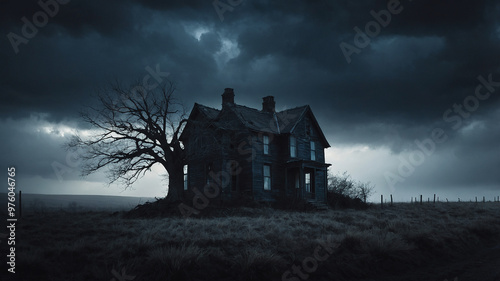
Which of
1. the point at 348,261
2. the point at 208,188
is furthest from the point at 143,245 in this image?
the point at 208,188

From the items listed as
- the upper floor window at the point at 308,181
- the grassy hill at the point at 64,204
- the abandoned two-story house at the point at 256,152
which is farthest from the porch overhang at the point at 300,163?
the grassy hill at the point at 64,204

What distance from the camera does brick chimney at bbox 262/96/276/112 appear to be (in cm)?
3108

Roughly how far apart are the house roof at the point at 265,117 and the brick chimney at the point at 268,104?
579 millimetres

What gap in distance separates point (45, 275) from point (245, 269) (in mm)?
3994

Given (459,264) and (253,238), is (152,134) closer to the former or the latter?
(253,238)

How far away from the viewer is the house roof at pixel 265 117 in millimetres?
26625

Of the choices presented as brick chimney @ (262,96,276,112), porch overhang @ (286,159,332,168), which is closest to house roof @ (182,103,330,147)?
brick chimney @ (262,96,276,112)

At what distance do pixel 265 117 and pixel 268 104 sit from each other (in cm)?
218

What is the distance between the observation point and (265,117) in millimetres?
29469

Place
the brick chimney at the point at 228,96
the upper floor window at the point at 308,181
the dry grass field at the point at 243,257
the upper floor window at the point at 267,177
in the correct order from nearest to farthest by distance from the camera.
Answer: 1. the dry grass field at the point at 243,257
2. the upper floor window at the point at 267,177
3. the brick chimney at the point at 228,96
4. the upper floor window at the point at 308,181

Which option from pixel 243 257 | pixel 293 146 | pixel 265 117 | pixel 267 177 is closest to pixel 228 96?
pixel 265 117

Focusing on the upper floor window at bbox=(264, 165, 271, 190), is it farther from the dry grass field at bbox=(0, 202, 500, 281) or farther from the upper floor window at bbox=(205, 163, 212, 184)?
the dry grass field at bbox=(0, 202, 500, 281)

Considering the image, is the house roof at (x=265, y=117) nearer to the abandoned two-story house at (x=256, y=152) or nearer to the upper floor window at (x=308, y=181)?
the abandoned two-story house at (x=256, y=152)

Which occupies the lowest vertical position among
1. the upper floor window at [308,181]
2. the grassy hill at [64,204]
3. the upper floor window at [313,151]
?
the grassy hill at [64,204]
